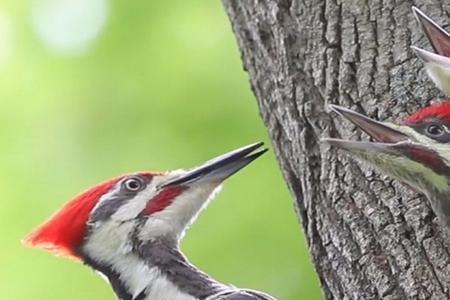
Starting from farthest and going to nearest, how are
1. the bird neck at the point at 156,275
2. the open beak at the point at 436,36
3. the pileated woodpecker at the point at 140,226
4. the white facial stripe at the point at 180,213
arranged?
the white facial stripe at the point at 180,213 < the pileated woodpecker at the point at 140,226 < the bird neck at the point at 156,275 < the open beak at the point at 436,36

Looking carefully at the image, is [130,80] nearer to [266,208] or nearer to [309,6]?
[266,208]

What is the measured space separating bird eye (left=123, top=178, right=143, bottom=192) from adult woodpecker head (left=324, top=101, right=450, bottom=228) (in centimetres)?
113

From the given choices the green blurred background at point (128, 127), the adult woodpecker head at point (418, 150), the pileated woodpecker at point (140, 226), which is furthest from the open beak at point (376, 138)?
the green blurred background at point (128, 127)

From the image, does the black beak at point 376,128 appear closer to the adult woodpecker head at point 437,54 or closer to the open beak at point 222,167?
the adult woodpecker head at point 437,54

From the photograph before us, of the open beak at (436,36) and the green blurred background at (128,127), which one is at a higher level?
the open beak at (436,36)

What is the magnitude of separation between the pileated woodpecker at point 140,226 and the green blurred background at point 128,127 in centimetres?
77

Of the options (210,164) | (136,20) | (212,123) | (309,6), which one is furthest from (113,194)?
(136,20)

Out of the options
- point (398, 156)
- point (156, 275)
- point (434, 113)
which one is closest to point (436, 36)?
point (434, 113)

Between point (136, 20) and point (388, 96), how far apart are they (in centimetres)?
223

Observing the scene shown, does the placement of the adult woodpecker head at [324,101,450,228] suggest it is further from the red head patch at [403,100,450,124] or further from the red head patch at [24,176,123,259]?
the red head patch at [24,176,123,259]

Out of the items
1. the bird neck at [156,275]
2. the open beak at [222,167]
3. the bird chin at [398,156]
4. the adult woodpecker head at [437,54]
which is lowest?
the bird neck at [156,275]

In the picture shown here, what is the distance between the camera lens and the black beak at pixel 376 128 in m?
2.82

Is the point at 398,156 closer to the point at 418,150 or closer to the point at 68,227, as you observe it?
the point at 418,150

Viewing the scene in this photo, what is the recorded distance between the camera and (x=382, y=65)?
319 cm
